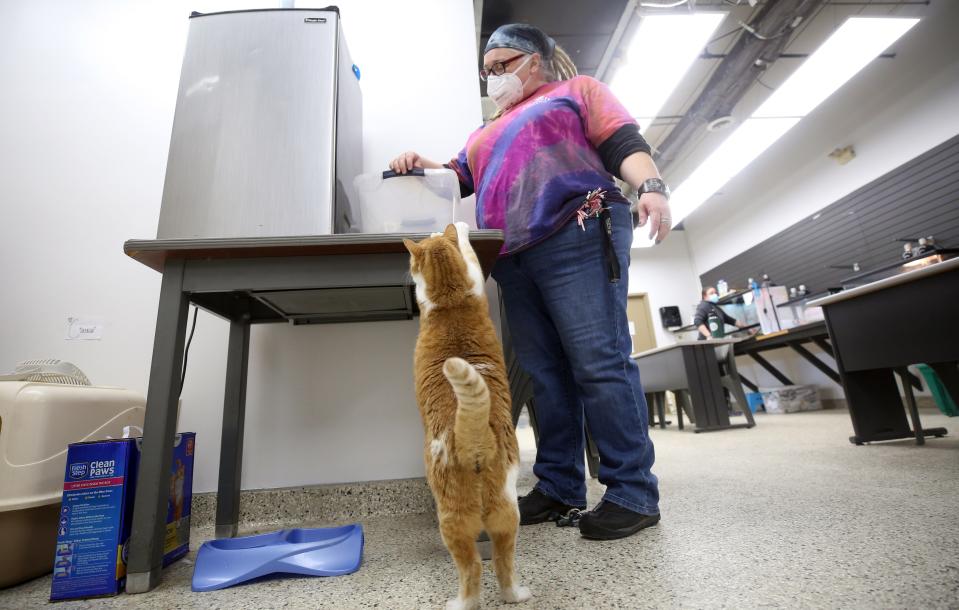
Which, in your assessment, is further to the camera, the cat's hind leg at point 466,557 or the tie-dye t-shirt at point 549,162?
the tie-dye t-shirt at point 549,162

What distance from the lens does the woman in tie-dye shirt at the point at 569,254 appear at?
1031 mm

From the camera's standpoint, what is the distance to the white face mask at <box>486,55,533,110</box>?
4.22 feet

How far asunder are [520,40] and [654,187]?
2.17ft

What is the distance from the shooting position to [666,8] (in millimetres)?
2732

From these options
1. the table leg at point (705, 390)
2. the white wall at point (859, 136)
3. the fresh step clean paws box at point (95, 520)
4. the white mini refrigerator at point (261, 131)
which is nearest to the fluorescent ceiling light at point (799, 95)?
the white wall at point (859, 136)

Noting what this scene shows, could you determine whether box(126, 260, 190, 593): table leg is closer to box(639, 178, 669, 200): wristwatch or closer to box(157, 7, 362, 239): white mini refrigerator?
box(157, 7, 362, 239): white mini refrigerator

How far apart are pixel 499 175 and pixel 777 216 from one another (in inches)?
243

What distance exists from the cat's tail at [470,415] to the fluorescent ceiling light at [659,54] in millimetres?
3164

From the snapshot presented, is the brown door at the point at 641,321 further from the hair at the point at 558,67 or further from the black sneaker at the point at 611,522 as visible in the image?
the black sneaker at the point at 611,522

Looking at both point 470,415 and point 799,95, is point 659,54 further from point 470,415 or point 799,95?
point 470,415

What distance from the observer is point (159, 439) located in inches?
34.7

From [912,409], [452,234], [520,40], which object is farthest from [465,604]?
[912,409]

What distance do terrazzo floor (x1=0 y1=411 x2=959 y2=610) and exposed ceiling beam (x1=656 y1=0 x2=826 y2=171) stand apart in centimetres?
329

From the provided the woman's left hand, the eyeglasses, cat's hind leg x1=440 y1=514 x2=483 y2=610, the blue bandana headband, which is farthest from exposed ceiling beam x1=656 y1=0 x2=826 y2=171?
cat's hind leg x1=440 y1=514 x2=483 y2=610
